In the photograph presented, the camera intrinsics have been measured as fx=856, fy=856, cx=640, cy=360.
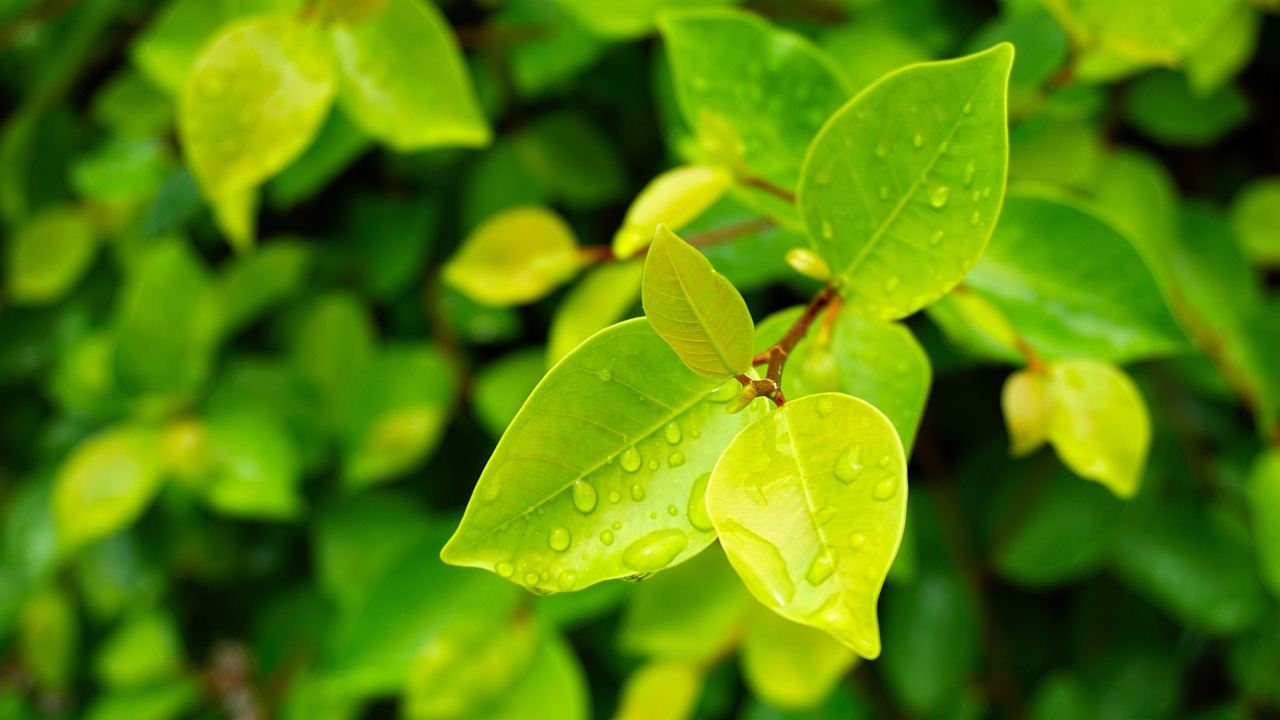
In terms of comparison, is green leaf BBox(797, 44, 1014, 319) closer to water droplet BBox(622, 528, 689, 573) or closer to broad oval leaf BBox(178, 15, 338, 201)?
water droplet BBox(622, 528, 689, 573)

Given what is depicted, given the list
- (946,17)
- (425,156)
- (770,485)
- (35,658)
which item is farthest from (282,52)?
(35,658)

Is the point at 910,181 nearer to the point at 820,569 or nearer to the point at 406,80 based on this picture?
the point at 820,569

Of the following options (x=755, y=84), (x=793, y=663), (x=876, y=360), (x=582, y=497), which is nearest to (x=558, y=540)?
(x=582, y=497)

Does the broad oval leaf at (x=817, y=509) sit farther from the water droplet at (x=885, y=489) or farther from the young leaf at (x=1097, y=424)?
the young leaf at (x=1097, y=424)

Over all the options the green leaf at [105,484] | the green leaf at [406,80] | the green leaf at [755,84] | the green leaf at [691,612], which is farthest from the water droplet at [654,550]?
the green leaf at [105,484]

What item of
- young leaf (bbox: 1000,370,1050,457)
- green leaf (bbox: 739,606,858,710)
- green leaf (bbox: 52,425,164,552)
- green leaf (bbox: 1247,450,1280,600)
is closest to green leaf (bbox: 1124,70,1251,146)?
green leaf (bbox: 1247,450,1280,600)

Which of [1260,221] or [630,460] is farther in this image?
[1260,221]
